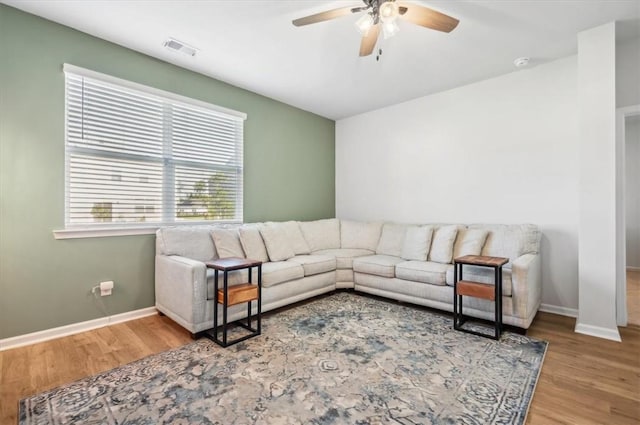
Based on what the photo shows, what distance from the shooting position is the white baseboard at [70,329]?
2.44 metres

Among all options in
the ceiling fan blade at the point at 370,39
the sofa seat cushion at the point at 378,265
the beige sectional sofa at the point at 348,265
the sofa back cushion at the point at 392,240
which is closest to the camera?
the ceiling fan blade at the point at 370,39

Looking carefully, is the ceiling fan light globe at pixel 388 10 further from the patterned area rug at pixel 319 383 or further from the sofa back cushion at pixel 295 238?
the sofa back cushion at pixel 295 238

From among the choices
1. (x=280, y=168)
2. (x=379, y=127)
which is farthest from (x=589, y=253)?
(x=280, y=168)

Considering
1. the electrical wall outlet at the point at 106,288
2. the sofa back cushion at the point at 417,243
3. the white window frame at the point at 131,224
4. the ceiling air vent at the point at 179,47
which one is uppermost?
the ceiling air vent at the point at 179,47

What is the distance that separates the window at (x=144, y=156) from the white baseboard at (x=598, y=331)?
3865mm

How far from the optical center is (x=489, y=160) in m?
3.74

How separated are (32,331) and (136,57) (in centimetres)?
274

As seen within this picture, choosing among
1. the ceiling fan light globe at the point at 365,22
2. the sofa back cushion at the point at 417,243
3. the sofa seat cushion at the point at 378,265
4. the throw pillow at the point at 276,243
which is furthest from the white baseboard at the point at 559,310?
the ceiling fan light globe at the point at 365,22

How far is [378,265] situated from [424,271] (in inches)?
22.7

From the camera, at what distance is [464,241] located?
3.49 meters

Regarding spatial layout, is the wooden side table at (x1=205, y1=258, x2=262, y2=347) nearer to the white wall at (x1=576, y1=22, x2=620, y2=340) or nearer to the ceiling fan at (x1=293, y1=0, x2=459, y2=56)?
the ceiling fan at (x1=293, y1=0, x2=459, y2=56)

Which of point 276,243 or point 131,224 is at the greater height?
point 131,224

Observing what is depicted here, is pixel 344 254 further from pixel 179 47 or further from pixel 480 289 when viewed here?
pixel 179 47

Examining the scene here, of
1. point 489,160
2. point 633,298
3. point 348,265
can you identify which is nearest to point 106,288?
point 348,265
